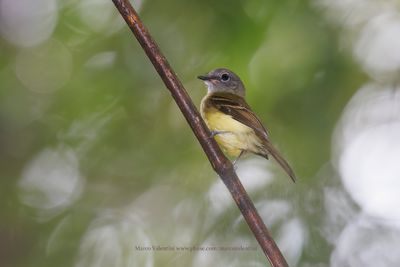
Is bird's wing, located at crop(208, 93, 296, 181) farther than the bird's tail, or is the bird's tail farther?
bird's wing, located at crop(208, 93, 296, 181)

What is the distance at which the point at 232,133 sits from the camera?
162 inches

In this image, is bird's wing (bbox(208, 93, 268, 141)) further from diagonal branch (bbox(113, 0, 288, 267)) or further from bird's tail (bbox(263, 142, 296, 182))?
diagonal branch (bbox(113, 0, 288, 267))

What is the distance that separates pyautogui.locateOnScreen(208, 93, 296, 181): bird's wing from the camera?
385 cm

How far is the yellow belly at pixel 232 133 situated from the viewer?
4059 mm

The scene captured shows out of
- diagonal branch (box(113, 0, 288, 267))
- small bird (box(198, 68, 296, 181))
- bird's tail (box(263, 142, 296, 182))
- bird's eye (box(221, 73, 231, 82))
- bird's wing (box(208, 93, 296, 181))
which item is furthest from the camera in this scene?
bird's eye (box(221, 73, 231, 82))

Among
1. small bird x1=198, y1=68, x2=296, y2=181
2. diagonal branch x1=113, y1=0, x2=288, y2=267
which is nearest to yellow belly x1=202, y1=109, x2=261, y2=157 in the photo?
small bird x1=198, y1=68, x2=296, y2=181

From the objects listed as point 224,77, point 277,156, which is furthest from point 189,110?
point 224,77

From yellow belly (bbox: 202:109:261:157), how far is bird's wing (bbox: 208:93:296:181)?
53mm

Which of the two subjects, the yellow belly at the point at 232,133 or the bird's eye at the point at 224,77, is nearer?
the yellow belly at the point at 232,133

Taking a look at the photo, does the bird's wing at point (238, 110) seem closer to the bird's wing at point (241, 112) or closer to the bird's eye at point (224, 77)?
the bird's wing at point (241, 112)

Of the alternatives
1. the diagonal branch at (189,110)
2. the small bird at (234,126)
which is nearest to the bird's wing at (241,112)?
the small bird at (234,126)

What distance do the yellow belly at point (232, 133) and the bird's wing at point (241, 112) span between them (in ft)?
0.17

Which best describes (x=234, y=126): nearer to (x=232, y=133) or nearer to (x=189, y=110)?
(x=232, y=133)

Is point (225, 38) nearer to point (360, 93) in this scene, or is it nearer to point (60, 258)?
point (360, 93)
